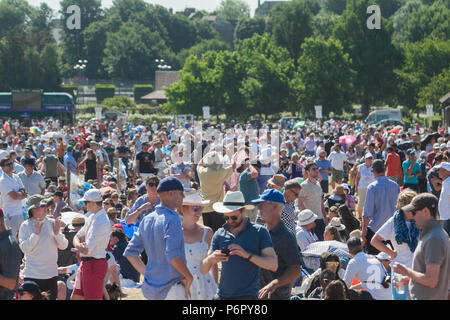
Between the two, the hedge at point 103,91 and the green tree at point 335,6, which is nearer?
the hedge at point 103,91

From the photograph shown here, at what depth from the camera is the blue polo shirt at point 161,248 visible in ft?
20.0

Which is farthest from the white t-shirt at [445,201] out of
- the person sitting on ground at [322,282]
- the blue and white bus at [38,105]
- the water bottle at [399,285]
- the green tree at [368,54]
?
the green tree at [368,54]

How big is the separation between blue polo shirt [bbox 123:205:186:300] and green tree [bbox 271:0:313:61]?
7535 cm

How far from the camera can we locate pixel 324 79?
6231 cm

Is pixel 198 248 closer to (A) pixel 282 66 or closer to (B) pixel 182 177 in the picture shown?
(B) pixel 182 177

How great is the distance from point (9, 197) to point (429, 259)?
734 centimetres

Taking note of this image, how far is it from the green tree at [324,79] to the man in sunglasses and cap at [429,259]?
5666 cm

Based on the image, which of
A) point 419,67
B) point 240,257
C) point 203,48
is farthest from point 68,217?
point 203,48

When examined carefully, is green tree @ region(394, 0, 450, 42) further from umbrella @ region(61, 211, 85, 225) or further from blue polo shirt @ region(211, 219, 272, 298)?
blue polo shirt @ region(211, 219, 272, 298)

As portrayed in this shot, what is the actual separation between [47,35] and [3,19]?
101ft

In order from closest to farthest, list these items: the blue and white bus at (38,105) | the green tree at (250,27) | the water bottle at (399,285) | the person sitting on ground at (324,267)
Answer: the water bottle at (399,285) < the person sitting on ground at (324,267) < the blue and white bus at (38,105) < the green tree at (250,27)

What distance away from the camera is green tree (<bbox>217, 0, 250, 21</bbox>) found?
18400 centimetres

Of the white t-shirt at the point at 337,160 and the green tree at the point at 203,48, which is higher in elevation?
the green tree at the point at 203,48

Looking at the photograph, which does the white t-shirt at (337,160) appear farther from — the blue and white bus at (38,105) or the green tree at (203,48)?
the green tree at (203,48)
